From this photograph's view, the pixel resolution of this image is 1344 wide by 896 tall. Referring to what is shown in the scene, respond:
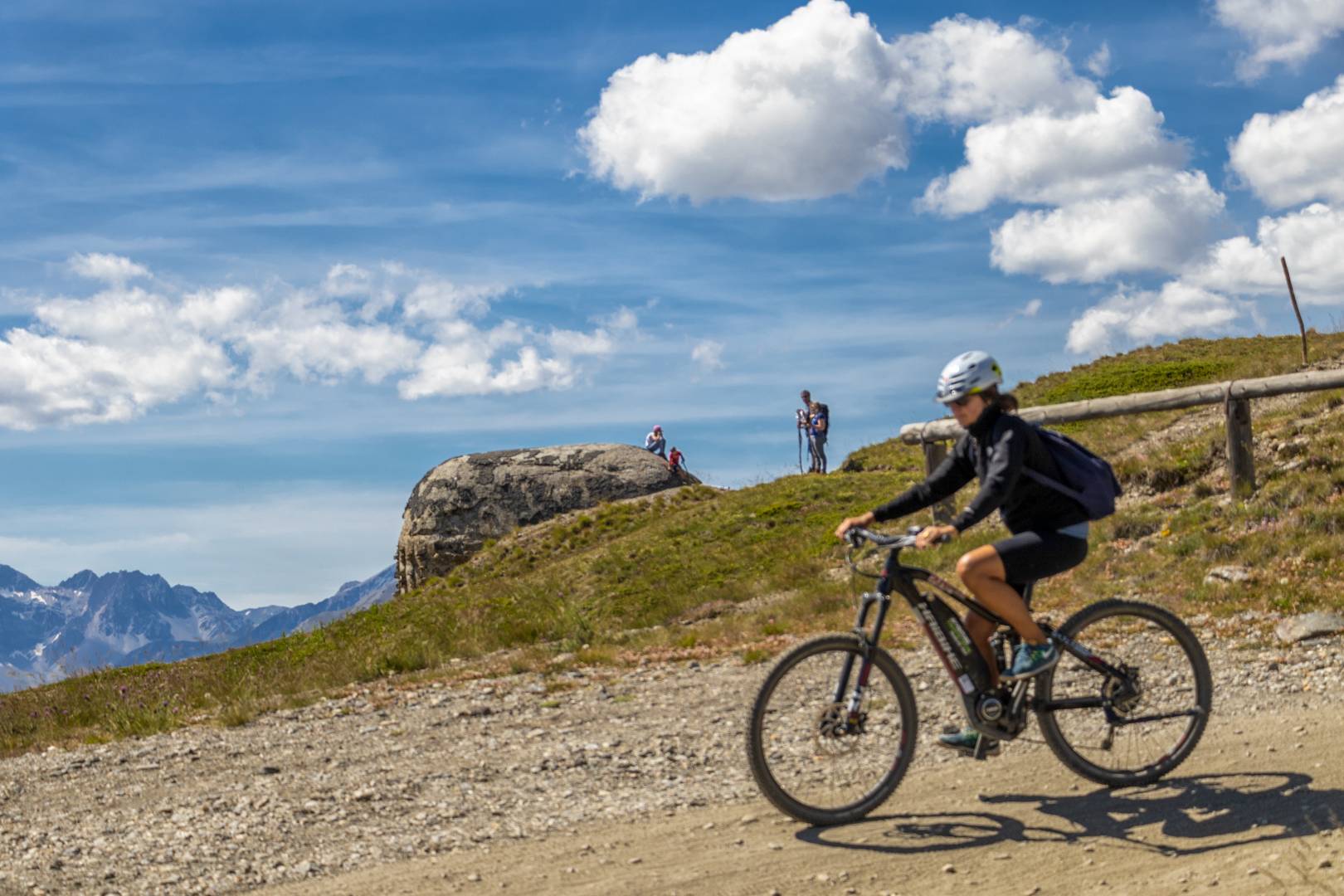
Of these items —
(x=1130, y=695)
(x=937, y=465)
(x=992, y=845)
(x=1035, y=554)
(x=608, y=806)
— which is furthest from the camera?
(x=937, y=465)

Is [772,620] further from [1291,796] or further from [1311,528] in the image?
[1291,796]

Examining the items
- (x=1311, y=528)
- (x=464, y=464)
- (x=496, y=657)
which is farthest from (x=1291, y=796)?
(x=464, y=464)

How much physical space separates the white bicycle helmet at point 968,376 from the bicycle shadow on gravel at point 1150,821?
2.36m

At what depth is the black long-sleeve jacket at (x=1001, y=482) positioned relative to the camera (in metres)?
6.18

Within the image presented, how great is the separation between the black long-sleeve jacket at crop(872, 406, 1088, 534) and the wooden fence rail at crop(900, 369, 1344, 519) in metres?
10.5

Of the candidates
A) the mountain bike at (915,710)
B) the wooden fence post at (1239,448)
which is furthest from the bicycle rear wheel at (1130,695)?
the wooden fence post at (1239,448)

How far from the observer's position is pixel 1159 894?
17.6 ft

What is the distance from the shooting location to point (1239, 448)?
618 inches

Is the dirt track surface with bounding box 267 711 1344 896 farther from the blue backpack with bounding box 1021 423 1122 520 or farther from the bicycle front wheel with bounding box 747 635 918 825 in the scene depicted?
the blue backpack with bounding box 1021 423 1122 520

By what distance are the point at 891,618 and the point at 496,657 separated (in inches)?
192

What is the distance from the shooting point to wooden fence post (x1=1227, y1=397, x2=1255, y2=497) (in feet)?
51.0

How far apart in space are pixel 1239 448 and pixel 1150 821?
1079 cm

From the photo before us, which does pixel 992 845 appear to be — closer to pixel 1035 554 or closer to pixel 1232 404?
pixel 1035 554

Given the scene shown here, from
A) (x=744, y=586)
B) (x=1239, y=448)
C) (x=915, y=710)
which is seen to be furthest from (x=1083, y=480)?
(x=744, y=586)
